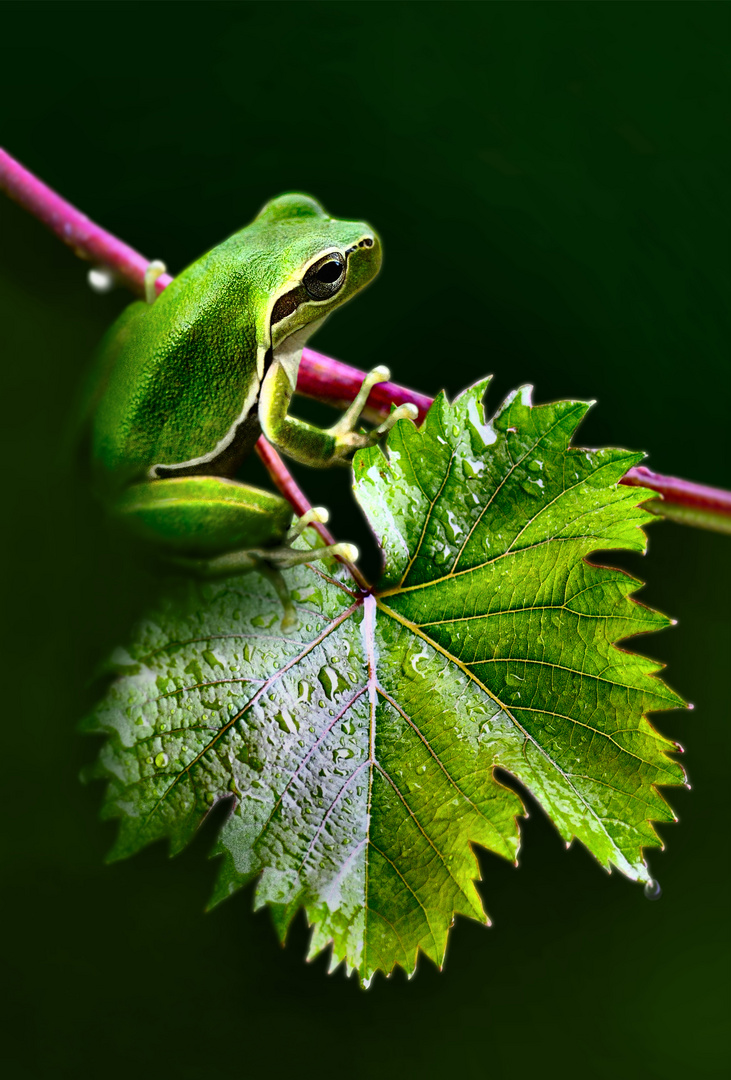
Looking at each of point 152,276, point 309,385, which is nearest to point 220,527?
point 309,385

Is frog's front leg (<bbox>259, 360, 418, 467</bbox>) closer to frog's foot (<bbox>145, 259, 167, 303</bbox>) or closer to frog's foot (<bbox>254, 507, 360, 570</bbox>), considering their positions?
frog's foot (<bbox>254, 507, 360, 570</bbox>)

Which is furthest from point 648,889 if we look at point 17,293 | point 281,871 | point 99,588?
point 17,293

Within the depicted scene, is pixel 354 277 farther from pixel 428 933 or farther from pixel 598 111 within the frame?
pixel 598 111

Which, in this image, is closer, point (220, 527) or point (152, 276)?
point (220, 527)

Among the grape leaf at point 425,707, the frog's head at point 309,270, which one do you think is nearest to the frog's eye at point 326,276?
the frog's head at point 309,270

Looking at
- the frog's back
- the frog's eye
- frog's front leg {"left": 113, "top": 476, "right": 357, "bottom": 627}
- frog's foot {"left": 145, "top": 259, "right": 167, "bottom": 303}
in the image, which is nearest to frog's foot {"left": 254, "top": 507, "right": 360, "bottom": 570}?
frog's front leg {"left": 113, "top": 476, "right": 357, "bottom": 627}

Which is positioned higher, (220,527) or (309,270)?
(309,270)

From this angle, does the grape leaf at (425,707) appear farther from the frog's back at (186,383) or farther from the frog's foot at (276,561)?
the frog's back at (186,383)

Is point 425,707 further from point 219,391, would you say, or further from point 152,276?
point 152,276
